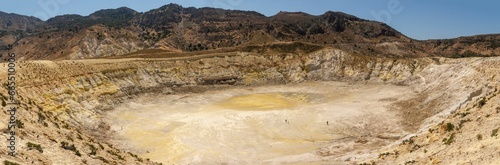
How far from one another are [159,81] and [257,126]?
28421 mm

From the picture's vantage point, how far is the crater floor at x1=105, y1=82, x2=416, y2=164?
34.6m

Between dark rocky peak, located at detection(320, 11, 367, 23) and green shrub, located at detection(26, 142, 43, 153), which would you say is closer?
green shrub, located at detection(26, 142, 43, 153)

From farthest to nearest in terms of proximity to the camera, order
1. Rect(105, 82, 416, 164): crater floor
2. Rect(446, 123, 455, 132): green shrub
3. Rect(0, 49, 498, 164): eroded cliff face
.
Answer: Rect(105, 82, 416, 164): crater floor < Rect(0, 49, 498, 164): eroded cliff face < Rect(446, 123, 455, 132): green shrub

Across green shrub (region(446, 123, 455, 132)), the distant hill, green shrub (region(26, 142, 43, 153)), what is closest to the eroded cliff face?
green shrub (region(26, 142, 43, 153))

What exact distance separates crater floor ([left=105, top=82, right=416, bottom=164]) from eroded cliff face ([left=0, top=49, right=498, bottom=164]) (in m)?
3.22

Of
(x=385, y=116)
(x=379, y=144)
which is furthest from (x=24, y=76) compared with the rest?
(x=385, y=116)

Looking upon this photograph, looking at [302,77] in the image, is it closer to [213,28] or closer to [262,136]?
[262,136]

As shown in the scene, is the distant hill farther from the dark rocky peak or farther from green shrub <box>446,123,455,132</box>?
green shrub <box>446,123,455,132</box>

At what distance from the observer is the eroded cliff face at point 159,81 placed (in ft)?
77.1

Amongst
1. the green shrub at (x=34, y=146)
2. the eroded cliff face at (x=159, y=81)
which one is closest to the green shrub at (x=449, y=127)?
the eroded cliff face at (x=159, y=81)

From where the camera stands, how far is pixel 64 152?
61.8ft

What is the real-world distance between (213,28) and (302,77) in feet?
244

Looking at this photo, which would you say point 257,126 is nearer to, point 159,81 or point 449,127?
point 449,127

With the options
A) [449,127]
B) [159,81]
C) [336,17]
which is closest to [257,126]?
[449,127]
